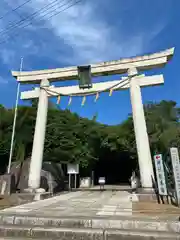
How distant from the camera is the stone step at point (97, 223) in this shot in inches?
171

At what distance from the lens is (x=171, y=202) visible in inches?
299

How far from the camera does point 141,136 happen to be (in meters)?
9.14

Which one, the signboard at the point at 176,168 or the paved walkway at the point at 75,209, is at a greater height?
the signboard at the point at 176,168

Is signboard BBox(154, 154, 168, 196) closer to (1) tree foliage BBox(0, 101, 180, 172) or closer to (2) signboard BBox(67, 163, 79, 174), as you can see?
(1) tree foliage BBox(0, 101, 180, 172)

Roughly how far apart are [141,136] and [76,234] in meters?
5.70

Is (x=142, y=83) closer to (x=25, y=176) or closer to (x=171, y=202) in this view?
(x=171, y=202)

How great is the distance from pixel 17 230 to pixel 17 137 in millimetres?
12311

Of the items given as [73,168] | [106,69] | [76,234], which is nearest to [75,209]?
[76,234]

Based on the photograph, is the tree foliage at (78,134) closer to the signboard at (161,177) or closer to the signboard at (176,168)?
the signboard at (161,177)

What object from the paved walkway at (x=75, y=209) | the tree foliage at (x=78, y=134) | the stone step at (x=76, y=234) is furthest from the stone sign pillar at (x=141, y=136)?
the tree foliage at (x=78, y=134)

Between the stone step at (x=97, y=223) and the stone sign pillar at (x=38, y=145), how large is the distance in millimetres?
4479

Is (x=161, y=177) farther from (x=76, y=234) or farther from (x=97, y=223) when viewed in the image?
(x=76, y=234)

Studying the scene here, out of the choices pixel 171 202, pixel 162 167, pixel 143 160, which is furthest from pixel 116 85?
pixel 171 202

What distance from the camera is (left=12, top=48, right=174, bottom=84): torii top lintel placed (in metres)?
9.70
